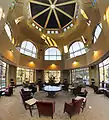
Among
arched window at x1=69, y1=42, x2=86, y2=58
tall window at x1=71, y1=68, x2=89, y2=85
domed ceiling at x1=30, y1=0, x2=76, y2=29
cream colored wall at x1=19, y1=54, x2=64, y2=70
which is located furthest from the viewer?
cream colored wall at x1=19, y1=54, x2=64, y2=70

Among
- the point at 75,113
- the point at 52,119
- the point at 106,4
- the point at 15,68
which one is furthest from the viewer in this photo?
the point at 15,68

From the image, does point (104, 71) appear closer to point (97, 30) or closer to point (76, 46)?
point (97, 30)

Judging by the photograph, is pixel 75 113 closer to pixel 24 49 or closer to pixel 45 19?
pixel 24 49

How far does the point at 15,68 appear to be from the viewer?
18469 mm

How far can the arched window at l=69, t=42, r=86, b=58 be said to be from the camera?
778 inches

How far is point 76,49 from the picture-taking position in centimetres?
2077

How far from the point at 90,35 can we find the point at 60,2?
6.80 metres

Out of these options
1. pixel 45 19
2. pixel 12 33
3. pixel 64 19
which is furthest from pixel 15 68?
pixel 64 19

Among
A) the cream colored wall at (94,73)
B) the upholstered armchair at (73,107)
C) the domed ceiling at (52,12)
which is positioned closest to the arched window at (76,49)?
the cream colored wall at (94,73)

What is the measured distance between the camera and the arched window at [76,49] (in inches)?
778

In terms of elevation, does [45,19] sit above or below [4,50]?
above

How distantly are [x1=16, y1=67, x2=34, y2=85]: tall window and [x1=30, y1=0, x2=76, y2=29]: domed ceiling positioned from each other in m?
7.89

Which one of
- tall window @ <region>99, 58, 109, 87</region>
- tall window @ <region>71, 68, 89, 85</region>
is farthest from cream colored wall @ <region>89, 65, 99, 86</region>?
tall window @ <region>71, 68, 89, 85</region>

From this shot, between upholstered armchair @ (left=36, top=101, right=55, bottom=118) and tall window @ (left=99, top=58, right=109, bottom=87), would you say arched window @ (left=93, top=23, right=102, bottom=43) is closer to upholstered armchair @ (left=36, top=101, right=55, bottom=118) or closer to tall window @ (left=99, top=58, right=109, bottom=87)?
tall window @ (left=99, top=58, right=109, bottom=87)
